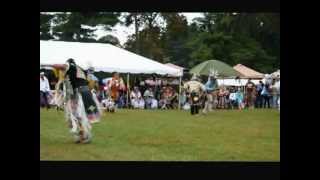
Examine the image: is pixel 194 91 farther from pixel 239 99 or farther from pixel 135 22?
pixel 135 22

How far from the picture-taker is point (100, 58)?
810 cm

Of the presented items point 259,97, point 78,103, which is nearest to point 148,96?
point 78,103

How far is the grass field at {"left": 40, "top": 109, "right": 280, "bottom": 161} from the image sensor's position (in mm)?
7484

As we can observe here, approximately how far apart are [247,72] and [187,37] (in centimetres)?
103

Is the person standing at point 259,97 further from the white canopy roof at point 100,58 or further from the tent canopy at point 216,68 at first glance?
the white canopy roof at point 100,58

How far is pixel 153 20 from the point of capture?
8.08 meters

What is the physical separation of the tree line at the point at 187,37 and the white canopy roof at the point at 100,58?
10cm

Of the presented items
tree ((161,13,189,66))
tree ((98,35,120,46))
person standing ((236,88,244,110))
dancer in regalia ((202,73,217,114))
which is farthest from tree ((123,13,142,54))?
person standing ((236,88,244,110))

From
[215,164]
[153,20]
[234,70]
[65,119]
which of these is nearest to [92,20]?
[153,20]

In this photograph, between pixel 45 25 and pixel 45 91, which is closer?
pixel 45 91

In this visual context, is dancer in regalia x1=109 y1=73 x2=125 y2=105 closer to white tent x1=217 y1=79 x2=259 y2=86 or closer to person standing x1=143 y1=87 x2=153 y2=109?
person standing x1=143 y1=87 x2=153 y2=109
